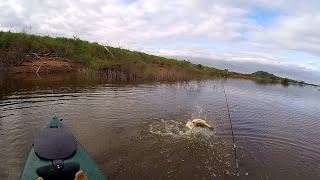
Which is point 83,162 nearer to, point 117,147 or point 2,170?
point 2,170

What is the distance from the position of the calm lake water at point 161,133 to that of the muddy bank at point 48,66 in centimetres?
541

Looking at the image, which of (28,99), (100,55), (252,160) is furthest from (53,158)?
(100,55)

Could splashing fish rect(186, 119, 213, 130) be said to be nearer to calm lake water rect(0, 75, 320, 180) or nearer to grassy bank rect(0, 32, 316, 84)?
calm lake water rect(0, 75, 320, 180)

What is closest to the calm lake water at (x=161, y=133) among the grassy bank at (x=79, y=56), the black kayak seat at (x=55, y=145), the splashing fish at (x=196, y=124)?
the splashing fish at (x=196, y=124)

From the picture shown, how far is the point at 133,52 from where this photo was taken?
128 ft

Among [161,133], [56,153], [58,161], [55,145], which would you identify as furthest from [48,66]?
[58,161]

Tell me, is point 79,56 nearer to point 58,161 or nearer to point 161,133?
point 161,133

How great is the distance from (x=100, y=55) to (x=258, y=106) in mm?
19791

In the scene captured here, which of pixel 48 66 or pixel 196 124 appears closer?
pixel 196 124

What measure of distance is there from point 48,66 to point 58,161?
22240 millimetres

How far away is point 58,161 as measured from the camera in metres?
6.31

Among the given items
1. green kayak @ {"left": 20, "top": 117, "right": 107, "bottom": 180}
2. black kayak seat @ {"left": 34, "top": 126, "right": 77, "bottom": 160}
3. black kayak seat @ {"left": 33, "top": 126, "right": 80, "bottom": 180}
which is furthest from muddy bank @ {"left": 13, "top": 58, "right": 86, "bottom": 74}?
green kayak @ {"left": 20, "top": 117, "right": 107, "bottom": 180}

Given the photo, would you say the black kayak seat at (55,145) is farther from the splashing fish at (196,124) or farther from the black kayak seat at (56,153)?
the splashing fish at (196,124)

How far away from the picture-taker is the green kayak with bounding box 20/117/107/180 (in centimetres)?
613
